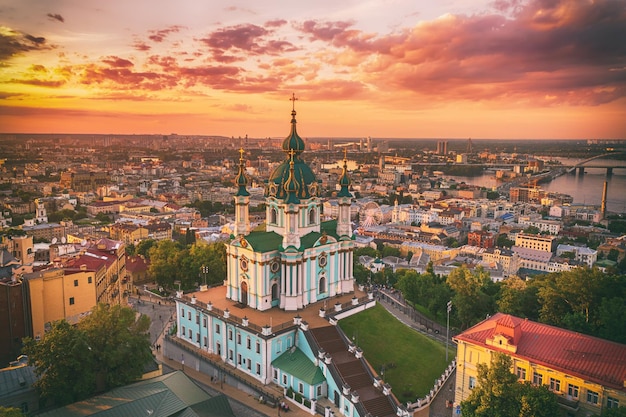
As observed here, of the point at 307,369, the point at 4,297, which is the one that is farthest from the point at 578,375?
the point at 4,297

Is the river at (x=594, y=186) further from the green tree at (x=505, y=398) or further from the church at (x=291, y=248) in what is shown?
the green tree at (x=505, y=398)

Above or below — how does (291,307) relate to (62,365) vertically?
above

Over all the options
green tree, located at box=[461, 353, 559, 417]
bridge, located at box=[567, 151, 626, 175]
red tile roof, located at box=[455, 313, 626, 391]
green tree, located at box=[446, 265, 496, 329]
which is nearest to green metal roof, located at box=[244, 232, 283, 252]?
red tile roof, located at box=[455, 313, 626, 391]

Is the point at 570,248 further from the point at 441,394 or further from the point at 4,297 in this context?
the point at 4,297

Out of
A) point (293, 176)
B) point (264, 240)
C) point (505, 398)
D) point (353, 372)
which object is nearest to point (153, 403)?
point (353, 372)

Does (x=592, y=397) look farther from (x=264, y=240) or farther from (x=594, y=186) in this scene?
(x=594, y=186)
